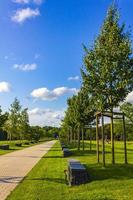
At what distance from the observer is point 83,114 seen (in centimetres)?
3200

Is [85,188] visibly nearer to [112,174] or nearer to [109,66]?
[112,174]

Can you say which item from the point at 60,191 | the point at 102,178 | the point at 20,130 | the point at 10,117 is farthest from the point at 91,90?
the point at 20,130

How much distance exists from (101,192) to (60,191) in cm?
142

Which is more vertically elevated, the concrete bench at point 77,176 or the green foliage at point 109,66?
the green foliage at point 109,66

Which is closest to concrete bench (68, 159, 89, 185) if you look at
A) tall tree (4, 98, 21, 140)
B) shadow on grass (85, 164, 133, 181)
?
shadow on grass (85, 164, 133, 181)

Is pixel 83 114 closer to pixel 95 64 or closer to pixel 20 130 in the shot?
pixel 95 64

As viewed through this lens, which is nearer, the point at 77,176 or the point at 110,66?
the point at 77,176

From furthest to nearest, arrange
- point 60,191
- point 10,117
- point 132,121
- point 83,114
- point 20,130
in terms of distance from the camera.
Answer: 1. point 132,121
2. point 20,130
3. point 10,117
4. point 83,114
5. point 60,191

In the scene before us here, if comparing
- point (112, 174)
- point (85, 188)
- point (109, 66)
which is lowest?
→ point (85, 188)

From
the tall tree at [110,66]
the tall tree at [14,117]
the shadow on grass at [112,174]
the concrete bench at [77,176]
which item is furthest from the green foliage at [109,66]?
the tall tree at [14,117]

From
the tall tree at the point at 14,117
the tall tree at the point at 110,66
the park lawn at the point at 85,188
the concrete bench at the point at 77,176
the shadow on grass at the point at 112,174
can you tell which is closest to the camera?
the park lawn at the point at 85,188

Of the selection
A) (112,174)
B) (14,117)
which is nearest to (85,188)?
(112,174)

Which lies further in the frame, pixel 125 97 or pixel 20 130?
pixel 20 130

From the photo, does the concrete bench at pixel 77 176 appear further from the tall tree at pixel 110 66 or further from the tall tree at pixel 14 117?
the tall tree at pixel 14 117
